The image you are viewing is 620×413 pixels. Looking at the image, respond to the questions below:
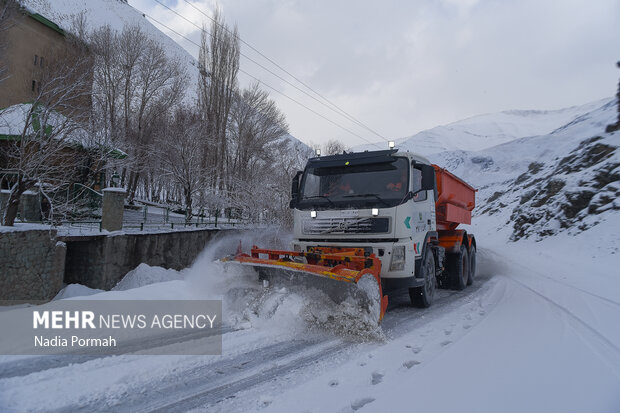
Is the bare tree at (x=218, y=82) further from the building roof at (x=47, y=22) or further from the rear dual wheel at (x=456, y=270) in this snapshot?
the rear dual wheel at (x=456, y=270)

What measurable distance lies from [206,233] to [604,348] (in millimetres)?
15106

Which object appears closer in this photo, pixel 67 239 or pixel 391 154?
pixel 391 154

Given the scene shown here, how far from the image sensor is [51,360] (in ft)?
11.8

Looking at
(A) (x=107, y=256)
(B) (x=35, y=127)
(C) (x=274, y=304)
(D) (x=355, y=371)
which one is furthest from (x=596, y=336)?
(B) (x=35, y=127)

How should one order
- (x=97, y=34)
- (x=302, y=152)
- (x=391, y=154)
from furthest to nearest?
(x=302, y=152)
(x=97, y=34)
(x=391, y=154)

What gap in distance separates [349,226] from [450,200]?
13.1 ft

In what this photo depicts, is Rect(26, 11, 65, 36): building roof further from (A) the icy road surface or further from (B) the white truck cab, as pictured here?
(A) the icy road surface

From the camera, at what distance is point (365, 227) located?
5.80 metres

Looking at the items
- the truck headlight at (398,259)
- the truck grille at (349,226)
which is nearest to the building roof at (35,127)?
the truck grille at (349,226)

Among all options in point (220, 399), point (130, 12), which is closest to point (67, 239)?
point (220, 399)

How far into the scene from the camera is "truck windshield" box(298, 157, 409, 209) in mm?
5910

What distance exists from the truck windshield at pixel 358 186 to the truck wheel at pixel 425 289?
141 centimetres

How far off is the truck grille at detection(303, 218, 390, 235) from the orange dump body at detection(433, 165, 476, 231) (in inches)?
107

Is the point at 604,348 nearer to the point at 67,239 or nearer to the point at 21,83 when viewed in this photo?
the point at 67,239
